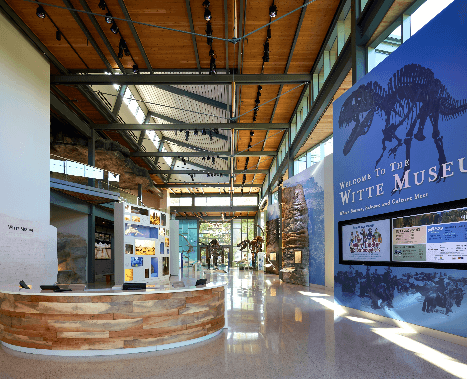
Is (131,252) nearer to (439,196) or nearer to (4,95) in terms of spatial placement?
(4,95)

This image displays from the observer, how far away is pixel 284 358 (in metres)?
5.00

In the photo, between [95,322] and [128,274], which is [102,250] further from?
[95,322]

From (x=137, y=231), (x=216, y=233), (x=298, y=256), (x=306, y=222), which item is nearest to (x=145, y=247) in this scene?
(x=137, y=231)

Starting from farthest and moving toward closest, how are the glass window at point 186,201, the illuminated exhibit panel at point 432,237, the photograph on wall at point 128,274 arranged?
the glass window at point 186,201 → the photograph on wall at point 128,274 → the illuminated exhibit panel at point 432,237

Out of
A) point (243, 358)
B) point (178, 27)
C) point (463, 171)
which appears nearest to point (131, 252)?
point (178, 27)

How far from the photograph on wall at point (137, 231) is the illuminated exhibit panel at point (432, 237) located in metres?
11.1

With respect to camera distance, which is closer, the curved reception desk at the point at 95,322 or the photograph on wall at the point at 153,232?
the curved reception desk at the point at 95,322

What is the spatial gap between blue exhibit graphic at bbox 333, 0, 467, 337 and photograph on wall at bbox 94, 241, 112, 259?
1707 centimetres

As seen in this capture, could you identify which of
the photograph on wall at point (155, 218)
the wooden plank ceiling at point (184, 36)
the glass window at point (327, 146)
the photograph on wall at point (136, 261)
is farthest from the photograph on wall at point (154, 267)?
the glass window at point (327, 146)

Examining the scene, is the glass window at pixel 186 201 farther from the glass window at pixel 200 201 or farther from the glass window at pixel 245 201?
the glass window at pixel 245 201

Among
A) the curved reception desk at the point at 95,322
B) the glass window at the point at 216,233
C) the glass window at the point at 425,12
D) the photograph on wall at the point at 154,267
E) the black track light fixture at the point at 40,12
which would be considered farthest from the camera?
the glass window at the point at 216,233

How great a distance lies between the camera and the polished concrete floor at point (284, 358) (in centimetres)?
445

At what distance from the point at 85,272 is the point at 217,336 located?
1342 cm

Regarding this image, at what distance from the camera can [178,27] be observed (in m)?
11.2
